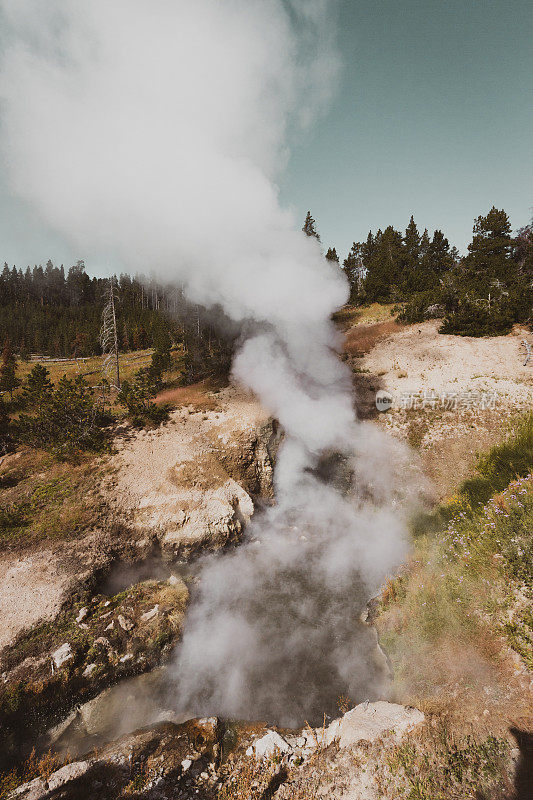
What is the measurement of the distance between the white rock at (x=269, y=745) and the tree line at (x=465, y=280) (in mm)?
30041

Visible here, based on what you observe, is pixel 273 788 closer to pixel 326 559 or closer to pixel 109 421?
pixel 326 559

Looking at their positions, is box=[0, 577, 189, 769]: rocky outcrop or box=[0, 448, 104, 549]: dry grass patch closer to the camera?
box=[0, 577, 189, 769]: rocky outcrop

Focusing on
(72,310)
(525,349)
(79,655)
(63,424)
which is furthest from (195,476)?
(72,310)

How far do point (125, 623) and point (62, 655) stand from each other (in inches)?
59.7

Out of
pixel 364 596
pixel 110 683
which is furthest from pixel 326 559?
pixel 110 683

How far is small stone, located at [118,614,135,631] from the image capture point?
8.46 meters

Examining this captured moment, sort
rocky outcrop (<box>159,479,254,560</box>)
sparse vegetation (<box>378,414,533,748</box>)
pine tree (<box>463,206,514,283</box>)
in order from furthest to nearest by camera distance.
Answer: pine tree (<box>463,206,514,283</box>)
rocky outcrop (<box>159,479,254,560</box>)
sparse vegetation (<box>378,414,533,748</box>)

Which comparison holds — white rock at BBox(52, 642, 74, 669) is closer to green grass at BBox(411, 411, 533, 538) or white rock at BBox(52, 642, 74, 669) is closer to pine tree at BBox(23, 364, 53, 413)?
green grass at BBox(411, 411, 533, 538)

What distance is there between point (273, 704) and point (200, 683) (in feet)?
6.24

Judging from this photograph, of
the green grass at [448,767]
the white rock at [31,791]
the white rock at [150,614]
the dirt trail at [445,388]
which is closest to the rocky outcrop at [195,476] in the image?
the white rock at [150,614]

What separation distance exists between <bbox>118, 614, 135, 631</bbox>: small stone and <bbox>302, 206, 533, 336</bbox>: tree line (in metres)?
31.1

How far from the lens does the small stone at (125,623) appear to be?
846 cm

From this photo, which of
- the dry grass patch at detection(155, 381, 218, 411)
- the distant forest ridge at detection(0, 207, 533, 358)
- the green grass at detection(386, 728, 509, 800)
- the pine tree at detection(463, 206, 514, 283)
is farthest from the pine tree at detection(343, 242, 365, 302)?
the green grass at detection(386, 728, 509, 800)

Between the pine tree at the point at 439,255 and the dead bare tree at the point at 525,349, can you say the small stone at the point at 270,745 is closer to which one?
the dead bare tree at the point at 525,349
